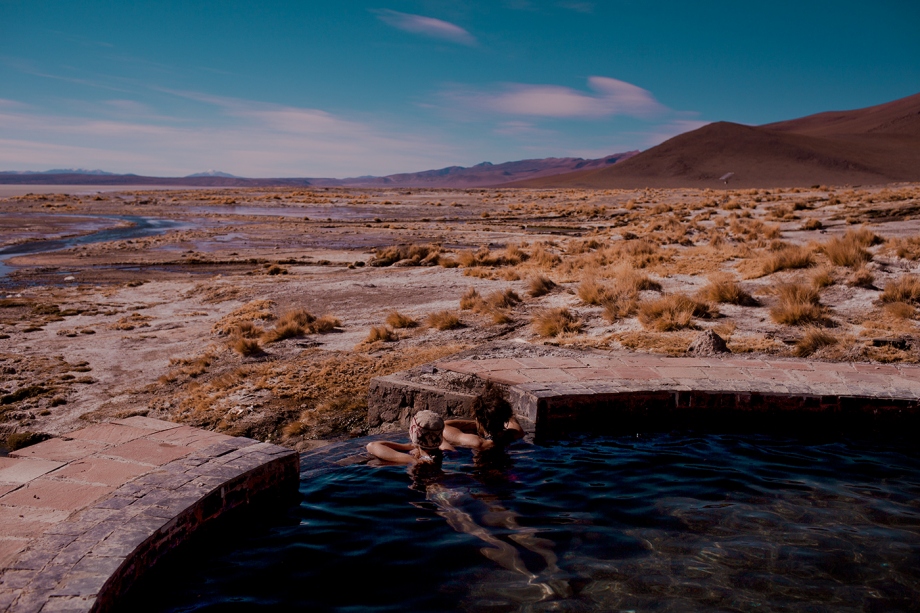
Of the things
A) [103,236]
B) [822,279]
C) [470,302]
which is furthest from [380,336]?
[103,236]

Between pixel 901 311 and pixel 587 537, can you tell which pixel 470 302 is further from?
pixel 587 537

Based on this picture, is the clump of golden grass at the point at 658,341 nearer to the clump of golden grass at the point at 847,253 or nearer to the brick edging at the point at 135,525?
the clump of golden grass at the point at 847,253

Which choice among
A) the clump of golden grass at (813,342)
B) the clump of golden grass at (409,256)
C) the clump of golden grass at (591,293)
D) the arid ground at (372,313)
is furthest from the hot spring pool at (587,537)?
the clump of golden grass at (409,256)

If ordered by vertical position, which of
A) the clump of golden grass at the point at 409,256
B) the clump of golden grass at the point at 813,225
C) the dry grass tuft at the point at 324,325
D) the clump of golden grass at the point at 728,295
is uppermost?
the clump of golden grass at the point at 813,225

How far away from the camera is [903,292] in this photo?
10.7 m

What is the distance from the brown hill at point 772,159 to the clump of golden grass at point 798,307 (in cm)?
9319

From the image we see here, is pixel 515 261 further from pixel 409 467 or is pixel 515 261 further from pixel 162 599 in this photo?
pixel 162 599

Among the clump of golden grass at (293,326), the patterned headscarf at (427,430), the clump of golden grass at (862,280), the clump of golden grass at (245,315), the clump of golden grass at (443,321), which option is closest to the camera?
the patterned headscarf at (427,430)

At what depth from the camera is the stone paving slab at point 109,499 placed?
3219 mm

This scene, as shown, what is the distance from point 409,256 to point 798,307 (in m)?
13.2

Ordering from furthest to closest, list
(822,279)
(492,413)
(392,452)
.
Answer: (822,279)
(392,452)
(492,413)

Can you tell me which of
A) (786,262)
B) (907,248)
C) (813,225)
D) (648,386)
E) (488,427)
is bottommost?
(488,427)

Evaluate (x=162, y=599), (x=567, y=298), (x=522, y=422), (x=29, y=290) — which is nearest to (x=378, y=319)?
(x=567, y=298)

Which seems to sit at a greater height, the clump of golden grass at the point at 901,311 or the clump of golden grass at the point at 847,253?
the clump of golden grass at the point at 847,253
